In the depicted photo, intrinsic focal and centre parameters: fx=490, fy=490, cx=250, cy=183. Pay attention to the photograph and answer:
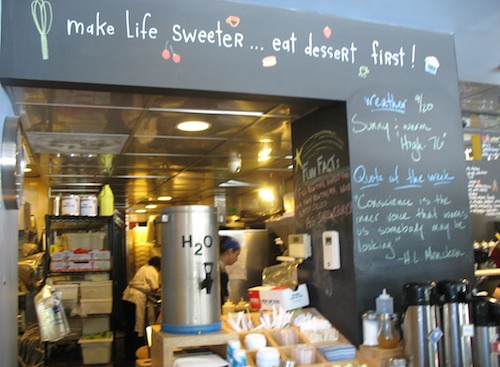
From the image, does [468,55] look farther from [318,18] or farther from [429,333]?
[429,333]

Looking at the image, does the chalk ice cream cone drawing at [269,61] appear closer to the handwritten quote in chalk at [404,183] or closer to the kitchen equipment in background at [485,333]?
the handwritten quote in chalk at [404,183]

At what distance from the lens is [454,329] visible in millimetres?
2342

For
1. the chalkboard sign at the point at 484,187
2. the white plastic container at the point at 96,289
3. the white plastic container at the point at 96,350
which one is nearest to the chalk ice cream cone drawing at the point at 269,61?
the chalkboard sign at the point at 484,187

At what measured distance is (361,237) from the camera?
266 centimetres

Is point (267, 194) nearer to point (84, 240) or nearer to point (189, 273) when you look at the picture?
point (84, 240)

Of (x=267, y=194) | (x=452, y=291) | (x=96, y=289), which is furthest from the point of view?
(x=267, y=194)

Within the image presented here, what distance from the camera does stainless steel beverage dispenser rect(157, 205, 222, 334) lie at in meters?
2.56

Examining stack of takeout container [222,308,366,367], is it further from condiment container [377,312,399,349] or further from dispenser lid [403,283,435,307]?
dispenser lid [403,283,435,307]

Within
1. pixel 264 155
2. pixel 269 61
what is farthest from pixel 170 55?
pixel 264 155

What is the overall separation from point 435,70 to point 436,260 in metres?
1.15

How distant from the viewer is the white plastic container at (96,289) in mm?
5156

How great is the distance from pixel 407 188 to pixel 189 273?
1.32 metres

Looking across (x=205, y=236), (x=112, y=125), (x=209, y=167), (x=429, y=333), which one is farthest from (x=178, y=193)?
(x=429, y=333)

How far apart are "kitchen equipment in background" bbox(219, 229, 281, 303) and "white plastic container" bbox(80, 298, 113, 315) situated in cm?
142
